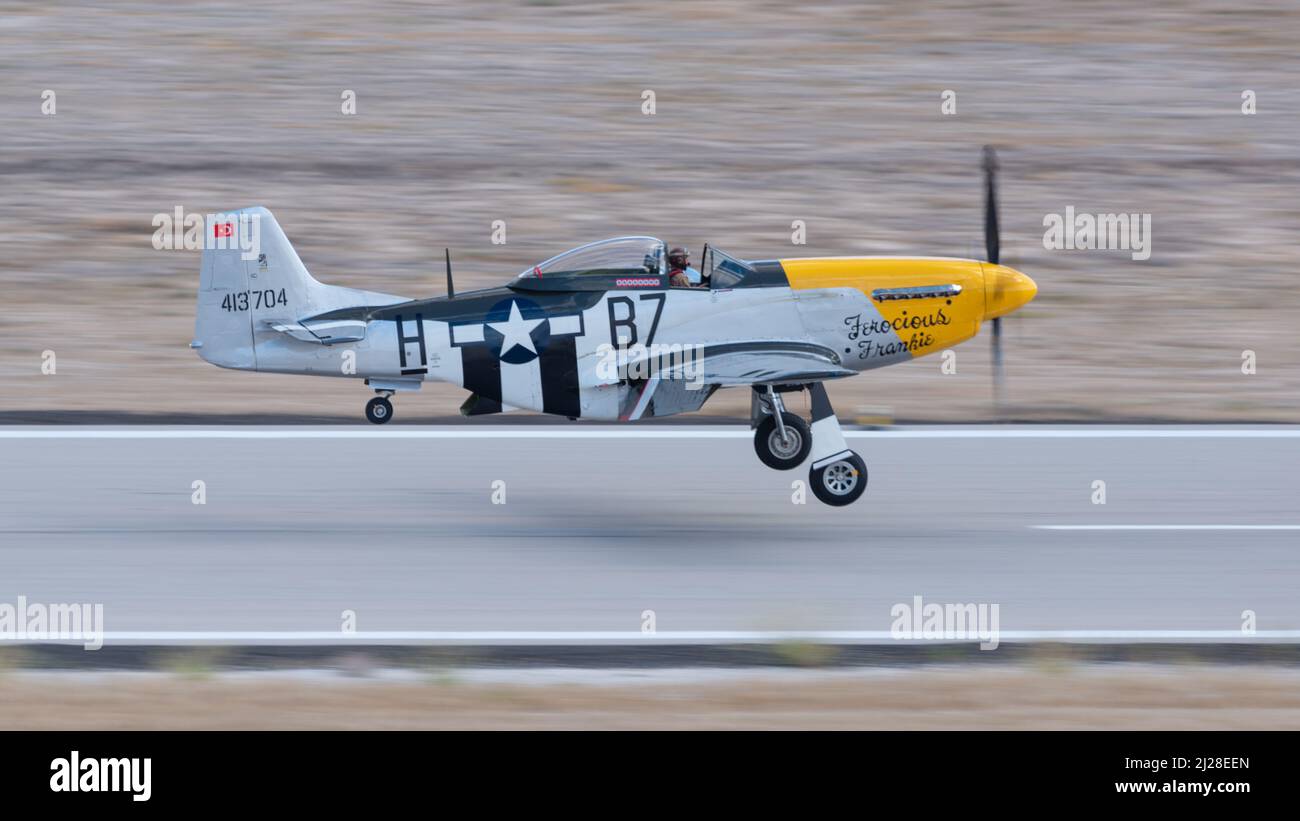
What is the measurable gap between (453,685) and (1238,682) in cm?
415

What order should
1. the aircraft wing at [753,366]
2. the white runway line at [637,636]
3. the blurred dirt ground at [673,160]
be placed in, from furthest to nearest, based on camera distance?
the blurred dirt ground at [673,160], the aircraft wing at [753,366], the white runway line at [637,636]

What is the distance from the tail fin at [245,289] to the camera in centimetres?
1166

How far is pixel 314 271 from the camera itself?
68.5ft

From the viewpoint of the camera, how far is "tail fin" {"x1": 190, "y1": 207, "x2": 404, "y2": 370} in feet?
38.2

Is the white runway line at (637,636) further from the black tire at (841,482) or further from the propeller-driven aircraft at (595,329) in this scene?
the propeller-driven aircraft at (595,329)

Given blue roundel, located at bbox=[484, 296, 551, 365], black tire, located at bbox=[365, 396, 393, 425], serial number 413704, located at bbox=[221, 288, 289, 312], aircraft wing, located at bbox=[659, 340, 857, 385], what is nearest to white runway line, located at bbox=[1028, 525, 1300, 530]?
aircraft wing, located at bbox=[659, 340, 857, 385]

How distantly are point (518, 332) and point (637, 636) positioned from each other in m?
3.18

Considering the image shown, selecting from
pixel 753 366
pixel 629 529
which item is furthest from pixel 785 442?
pixel 629 529

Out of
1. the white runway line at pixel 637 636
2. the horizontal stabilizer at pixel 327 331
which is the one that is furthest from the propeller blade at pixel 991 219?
the horizontal stabilizer at pixel 327 331

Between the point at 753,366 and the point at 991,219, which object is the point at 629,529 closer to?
the point at 753,366

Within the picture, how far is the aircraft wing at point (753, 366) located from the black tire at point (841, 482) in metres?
0.73

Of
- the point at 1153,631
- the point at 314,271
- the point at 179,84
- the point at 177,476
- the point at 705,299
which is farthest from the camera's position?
the point at 179,84

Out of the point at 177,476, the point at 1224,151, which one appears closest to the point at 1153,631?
the point at 177,476

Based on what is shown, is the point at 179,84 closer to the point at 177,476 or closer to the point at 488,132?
the point at 488,132
